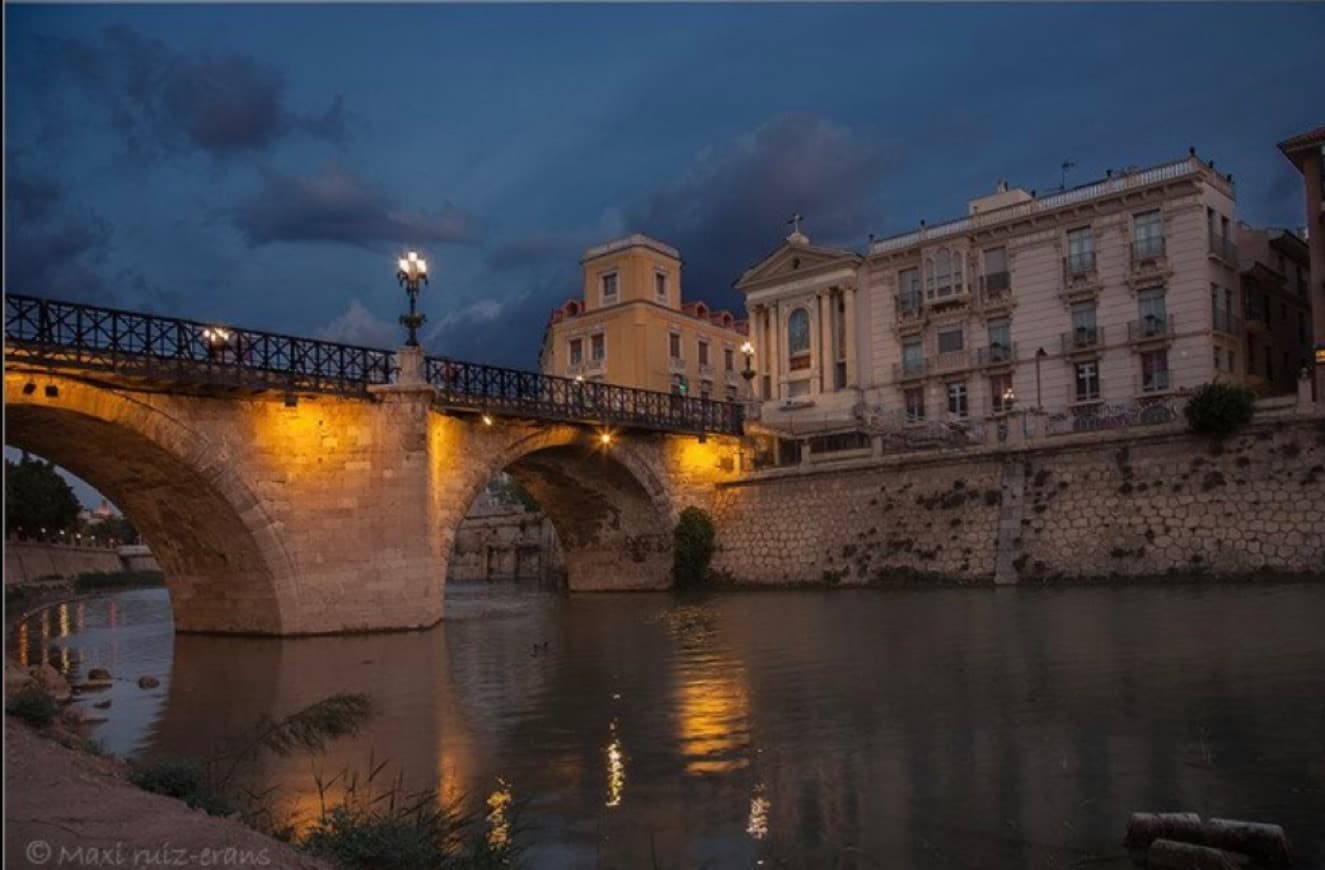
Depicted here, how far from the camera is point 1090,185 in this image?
41.6 metres

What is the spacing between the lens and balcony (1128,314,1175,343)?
128ft

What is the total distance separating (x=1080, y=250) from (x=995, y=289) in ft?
12.6

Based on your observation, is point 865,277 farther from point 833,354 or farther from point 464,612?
point 464,612

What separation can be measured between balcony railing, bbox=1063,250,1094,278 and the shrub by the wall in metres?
14.4

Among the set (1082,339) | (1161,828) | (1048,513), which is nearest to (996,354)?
(1082,339)

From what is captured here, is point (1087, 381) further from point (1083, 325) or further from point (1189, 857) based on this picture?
point (1189, 857)

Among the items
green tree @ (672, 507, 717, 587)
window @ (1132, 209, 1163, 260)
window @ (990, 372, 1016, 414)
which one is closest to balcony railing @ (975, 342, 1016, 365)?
window @ (990, 372, 1016, 414)

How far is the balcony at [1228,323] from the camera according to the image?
39.0 meters

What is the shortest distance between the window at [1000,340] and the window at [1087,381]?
9.86ft

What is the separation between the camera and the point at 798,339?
2000 inches

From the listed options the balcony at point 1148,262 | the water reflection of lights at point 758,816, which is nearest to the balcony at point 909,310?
the balcony at point 1148,262

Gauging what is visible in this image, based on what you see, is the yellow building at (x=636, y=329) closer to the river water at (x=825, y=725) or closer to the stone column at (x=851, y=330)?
the stone column at (x=851, y=330)

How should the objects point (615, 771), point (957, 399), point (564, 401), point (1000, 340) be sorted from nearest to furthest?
point (615, 771)
point (564, 401)
point (1000, 340)
point (957, 399)

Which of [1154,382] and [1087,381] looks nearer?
[1154,382]
